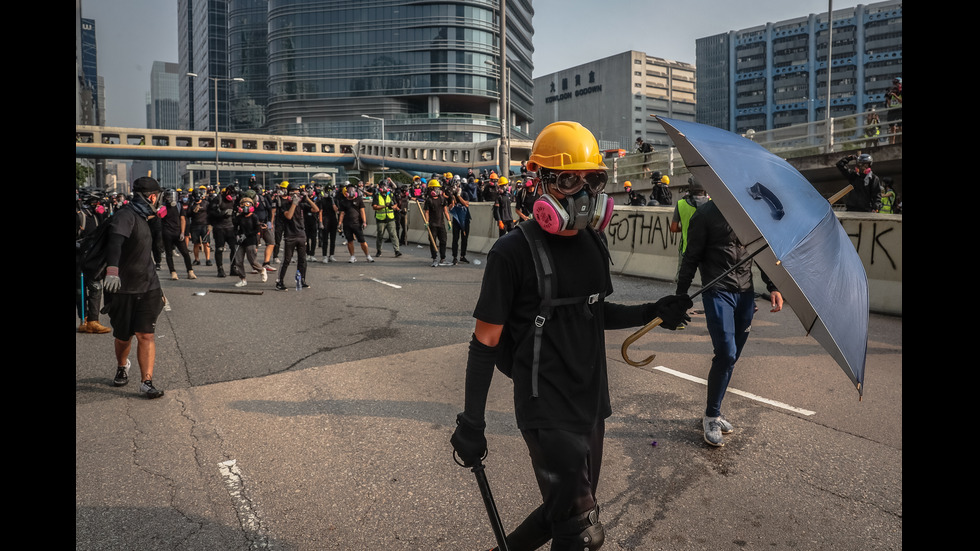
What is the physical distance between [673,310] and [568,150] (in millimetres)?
753

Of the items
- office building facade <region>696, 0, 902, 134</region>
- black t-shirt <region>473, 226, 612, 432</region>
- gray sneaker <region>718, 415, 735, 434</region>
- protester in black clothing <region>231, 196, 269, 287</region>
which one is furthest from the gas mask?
office building facade <region>696, 0, 902, 134</region>

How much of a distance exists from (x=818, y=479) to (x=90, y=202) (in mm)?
17247

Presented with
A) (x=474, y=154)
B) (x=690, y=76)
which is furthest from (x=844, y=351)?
(x=690, y=76)

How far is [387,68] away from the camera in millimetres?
108562

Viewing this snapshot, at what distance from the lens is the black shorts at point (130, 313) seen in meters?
5.79

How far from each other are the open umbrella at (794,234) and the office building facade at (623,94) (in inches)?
5688

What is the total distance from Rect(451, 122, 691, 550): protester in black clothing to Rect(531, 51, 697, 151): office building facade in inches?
5692

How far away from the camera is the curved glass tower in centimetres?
10394

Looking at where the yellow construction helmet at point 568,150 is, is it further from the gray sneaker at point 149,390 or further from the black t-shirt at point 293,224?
the black t-shirt at point 293,224

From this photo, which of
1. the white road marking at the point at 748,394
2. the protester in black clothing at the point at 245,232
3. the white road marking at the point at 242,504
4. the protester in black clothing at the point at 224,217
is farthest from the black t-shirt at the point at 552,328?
the protester in black clothing at the point at 224,217

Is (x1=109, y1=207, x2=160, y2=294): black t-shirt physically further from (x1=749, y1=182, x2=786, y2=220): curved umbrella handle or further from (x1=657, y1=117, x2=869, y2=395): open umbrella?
(x1=749, y1=182, x2=786, y2=220): curved umbrella handle

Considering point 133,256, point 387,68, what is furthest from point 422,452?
point 387,68

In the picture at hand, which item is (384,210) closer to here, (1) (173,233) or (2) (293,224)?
(1) (173,233)
